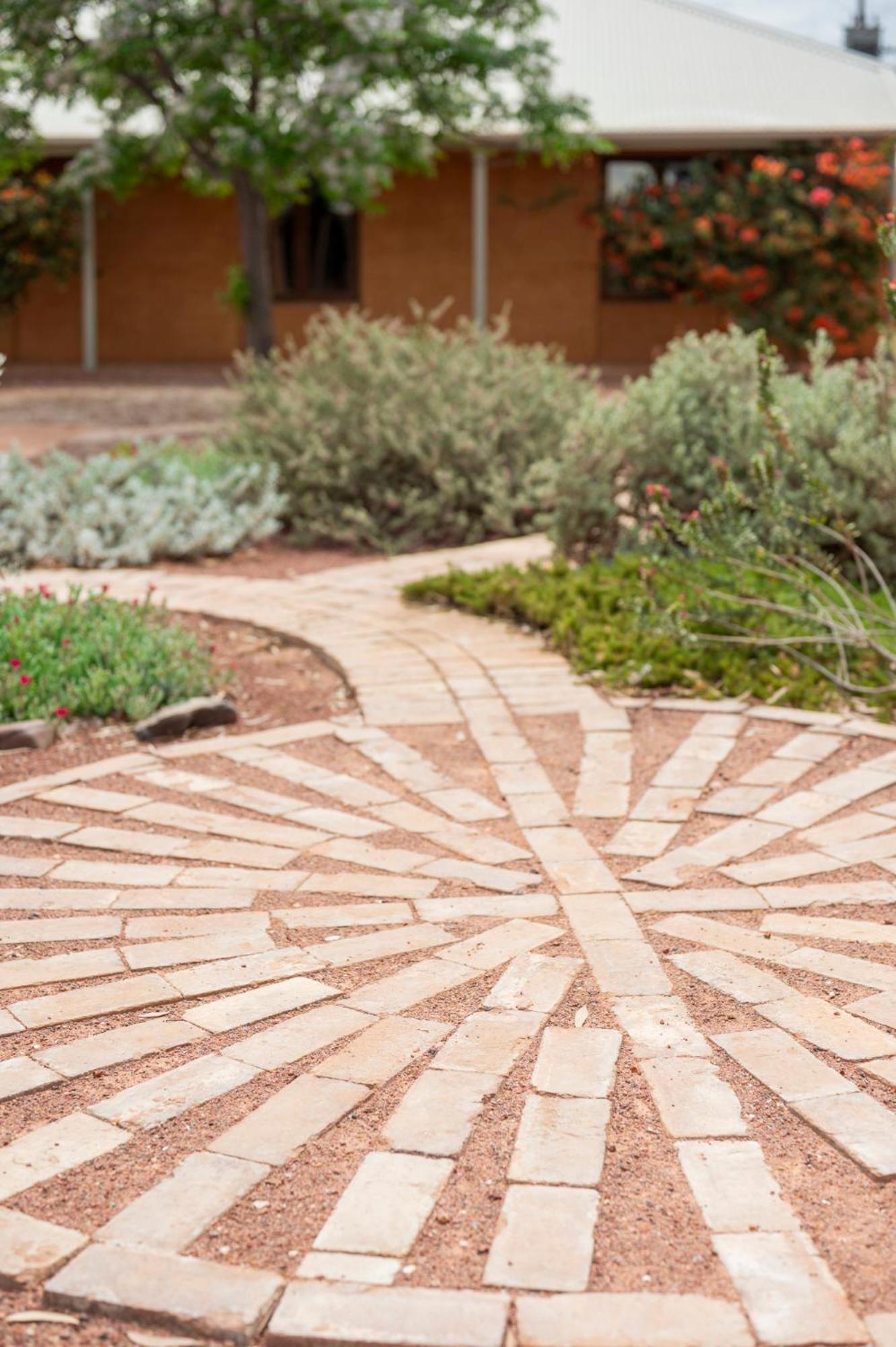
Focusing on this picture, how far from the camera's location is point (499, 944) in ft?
11.1

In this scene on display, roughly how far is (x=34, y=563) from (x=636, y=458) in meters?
2.92

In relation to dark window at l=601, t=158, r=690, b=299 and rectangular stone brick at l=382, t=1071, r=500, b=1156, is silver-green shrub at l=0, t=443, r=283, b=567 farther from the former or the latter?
dark window at l=601, t=158, r=690, b=299

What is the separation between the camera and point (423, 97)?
1239 cm

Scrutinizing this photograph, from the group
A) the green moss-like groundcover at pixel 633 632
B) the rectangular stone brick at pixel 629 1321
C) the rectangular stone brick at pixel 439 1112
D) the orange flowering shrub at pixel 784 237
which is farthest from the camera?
the orange flowering shrub at pixel 784 237

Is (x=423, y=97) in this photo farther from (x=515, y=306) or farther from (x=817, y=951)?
(x=817, y=951)

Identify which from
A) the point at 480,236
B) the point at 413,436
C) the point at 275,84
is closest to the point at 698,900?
the point at 413,436

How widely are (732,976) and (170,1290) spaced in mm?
1426

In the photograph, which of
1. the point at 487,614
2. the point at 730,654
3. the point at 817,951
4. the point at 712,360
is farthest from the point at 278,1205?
the point at 712,360

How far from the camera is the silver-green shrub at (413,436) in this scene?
813 cm

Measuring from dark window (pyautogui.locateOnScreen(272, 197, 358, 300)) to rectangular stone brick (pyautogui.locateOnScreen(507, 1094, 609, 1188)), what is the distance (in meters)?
17.2

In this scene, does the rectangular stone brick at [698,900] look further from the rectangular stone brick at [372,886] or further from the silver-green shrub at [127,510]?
the silver-green shrub at [127,510]

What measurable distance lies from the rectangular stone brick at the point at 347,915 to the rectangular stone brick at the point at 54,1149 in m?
0.91

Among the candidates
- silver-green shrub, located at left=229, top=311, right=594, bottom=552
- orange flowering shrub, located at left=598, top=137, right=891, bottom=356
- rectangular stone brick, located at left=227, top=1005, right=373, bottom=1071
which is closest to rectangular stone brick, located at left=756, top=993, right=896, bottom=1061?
rectangular stone brick, located at left=227, top=1005, right=373, bottom=1071

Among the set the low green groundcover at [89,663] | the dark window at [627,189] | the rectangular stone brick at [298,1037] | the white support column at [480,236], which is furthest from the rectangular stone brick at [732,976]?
the dark window at [627,189]
